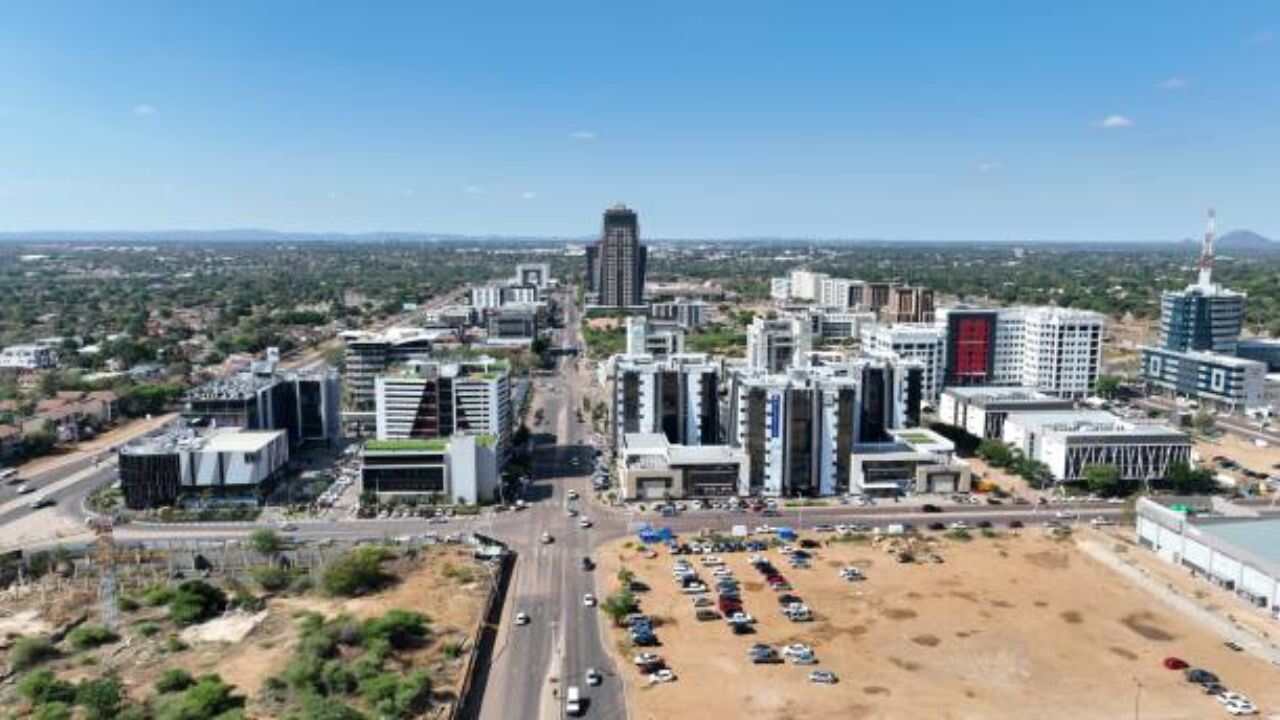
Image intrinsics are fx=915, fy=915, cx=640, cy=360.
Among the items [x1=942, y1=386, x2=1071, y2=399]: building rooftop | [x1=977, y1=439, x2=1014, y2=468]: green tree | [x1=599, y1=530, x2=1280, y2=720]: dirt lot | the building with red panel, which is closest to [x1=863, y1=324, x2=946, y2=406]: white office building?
the building with red panel

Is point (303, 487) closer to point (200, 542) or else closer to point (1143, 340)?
point (200, 542)

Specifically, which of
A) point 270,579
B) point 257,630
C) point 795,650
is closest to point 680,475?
point 795,650

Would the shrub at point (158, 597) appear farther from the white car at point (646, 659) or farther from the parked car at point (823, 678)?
the parked car at point (823, 678)

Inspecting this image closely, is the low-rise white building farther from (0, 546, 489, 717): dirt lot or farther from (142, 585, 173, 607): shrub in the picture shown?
(142, 585, 173, 607): shrub

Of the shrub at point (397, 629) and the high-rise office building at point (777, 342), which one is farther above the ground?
the high-rise office building at point (777, 342)

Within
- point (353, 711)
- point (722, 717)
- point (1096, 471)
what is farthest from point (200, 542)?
point (1096, 471)

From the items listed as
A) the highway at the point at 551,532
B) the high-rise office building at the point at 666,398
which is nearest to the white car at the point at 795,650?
the highway at the point at 551,532

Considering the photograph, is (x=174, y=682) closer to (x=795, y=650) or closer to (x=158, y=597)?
(x=158, y=597)
